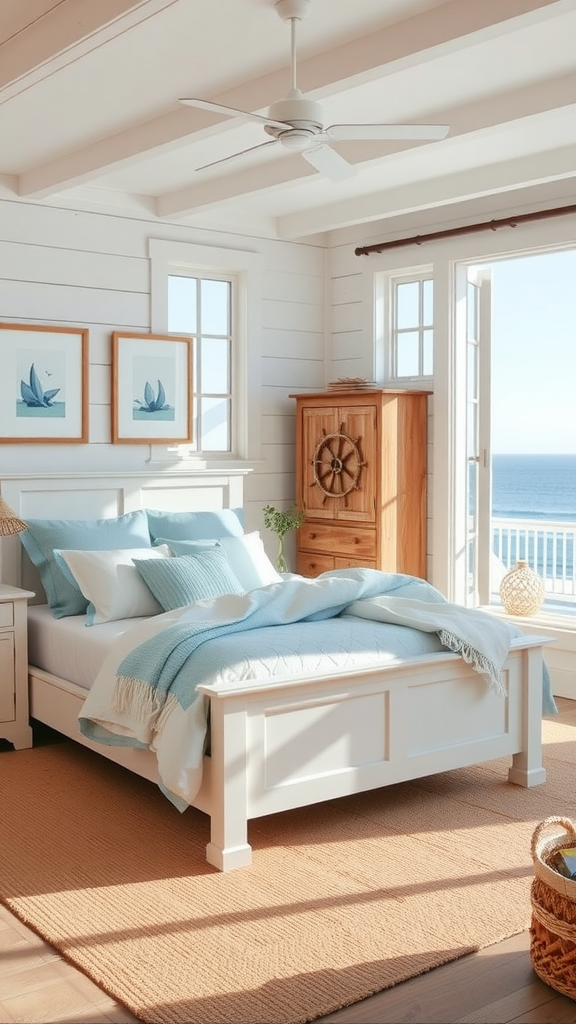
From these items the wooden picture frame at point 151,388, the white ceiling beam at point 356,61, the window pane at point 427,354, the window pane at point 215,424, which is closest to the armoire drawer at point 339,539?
the window pane at point 215,424

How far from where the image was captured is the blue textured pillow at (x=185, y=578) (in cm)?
449

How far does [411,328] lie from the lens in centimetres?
623

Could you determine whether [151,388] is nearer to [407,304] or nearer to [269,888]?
[407,304]

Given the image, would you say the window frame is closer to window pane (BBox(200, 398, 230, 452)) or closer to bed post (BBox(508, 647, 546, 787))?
window pane (BBox(200, 398, 230, 452))

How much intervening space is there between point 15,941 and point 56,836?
75 cm

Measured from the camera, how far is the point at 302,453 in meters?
6.21

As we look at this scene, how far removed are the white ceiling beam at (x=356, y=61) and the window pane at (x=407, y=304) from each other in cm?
219

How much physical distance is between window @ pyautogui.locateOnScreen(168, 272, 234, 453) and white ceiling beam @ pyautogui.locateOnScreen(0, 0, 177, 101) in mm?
2421

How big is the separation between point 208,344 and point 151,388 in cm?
58

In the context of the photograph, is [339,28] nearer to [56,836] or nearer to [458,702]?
[458,702]

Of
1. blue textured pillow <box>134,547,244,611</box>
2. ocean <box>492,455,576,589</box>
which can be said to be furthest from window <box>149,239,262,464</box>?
ocean <box>492,455,576,589</box>

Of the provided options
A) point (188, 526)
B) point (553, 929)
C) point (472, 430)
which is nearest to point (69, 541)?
point (188, 526)

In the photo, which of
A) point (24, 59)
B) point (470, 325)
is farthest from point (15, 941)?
point (470, 325)

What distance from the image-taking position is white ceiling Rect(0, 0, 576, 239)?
10.4ft
